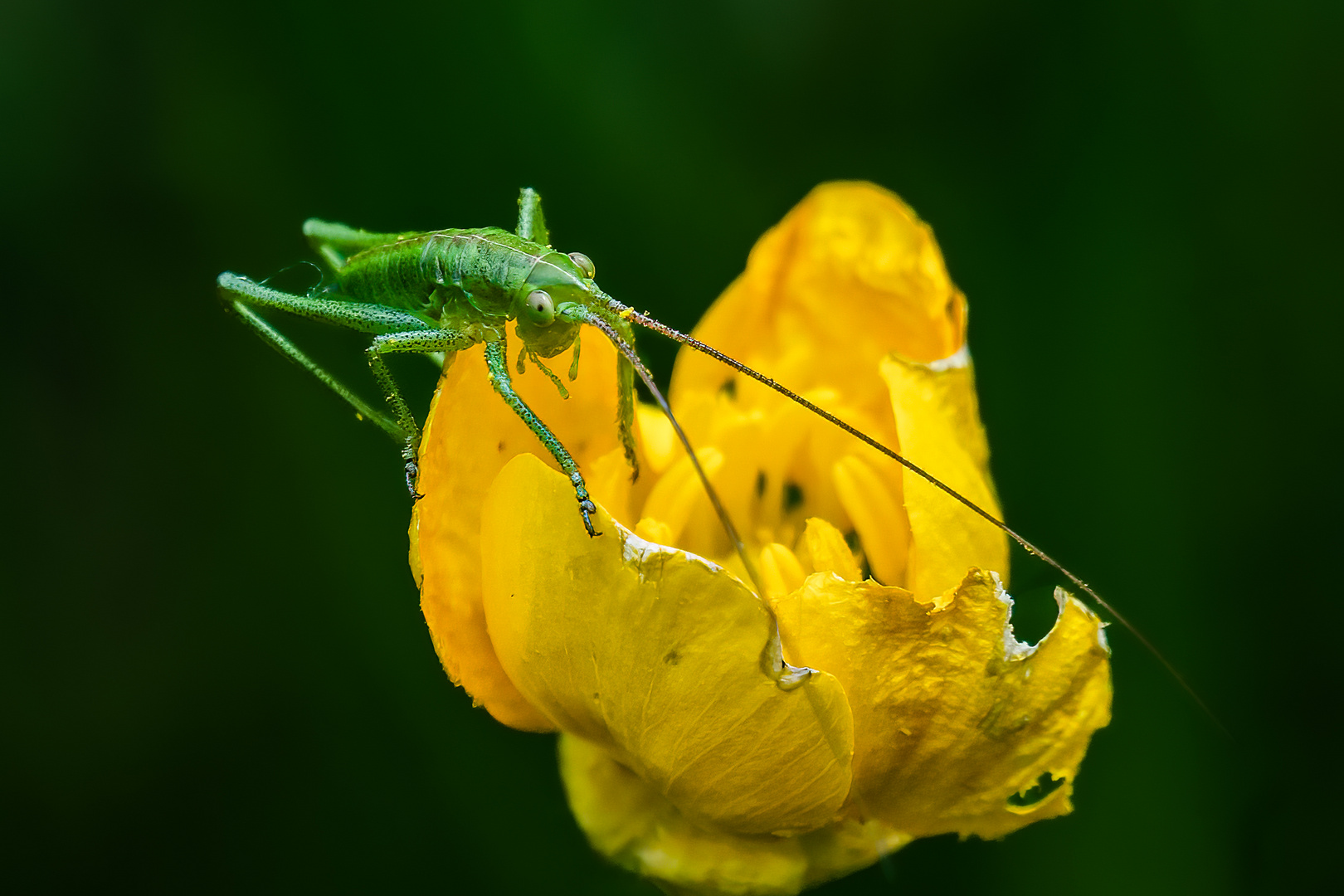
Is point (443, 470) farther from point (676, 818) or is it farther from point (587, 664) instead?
point (676, 818)

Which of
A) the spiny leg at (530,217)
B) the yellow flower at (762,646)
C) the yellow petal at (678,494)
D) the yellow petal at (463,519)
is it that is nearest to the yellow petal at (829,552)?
the yellow flower at (762,646)

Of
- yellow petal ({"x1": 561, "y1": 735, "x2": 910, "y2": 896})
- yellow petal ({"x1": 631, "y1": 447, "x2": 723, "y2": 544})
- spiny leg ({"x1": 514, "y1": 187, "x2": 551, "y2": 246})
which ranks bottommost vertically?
yellow petal ({"x1": 561, "y1": 735, "x2": 910, "y2": 896})

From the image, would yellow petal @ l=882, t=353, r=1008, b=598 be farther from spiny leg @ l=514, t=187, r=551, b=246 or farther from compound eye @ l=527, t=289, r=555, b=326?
spiny leg @ l=514, t=187, r=551, b=246

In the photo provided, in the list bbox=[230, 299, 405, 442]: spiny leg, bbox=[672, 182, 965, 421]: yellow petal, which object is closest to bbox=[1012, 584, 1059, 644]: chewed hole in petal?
bbox=[672, 182, 965, 421]: yellow petal

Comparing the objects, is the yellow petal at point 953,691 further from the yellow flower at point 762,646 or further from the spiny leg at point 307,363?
the spiny leg at point 307,363

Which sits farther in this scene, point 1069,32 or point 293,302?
point 293,302

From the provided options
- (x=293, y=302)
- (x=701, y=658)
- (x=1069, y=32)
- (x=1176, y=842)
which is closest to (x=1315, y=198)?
(x=1069, y=32)

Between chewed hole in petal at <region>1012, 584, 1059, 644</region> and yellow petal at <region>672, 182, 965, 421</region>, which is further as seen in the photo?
yellow petal at <region>672, 182, 965, 421</region>
